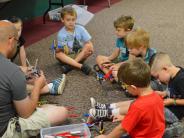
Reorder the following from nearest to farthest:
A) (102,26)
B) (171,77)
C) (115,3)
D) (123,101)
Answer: (171,77), (123,101), (102,26), (115,3)

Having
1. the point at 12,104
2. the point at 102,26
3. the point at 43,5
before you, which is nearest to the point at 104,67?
the point at 12,104

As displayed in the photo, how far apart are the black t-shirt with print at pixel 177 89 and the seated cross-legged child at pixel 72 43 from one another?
929 mm

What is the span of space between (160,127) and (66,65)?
1385mm

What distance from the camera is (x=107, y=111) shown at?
6.90 feet

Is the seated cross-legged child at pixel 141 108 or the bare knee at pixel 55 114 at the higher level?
the seated cross-legged child at pixel 141 108

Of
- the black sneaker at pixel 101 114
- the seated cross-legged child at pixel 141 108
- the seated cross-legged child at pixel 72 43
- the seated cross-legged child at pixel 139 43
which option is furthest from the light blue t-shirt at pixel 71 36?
the seated cross-legged child at pixel 141 108

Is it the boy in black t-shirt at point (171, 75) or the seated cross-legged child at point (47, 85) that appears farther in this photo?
the seated cross-legged child at point (47, 85)

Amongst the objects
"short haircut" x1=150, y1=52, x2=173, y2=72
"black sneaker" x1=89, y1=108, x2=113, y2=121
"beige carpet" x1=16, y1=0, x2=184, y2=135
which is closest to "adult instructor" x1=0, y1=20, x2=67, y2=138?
"black sneaker" x1=89, y1=108, x2=113, y2=121

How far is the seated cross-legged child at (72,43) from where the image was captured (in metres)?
2.80

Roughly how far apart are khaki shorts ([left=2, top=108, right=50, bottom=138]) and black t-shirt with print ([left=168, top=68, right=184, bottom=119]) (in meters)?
0.73

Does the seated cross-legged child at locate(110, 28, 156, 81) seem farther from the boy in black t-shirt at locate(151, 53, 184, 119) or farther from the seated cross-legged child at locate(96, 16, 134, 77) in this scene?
the boy in black t-shirt at locate(151, 53, 184, 119)

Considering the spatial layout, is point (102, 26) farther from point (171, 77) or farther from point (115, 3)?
point (171, 77)

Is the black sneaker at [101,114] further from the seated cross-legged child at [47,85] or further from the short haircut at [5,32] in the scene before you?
the short haircut at [5,32]

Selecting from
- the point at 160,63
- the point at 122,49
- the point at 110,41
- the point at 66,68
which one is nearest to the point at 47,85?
the point at 66,68
